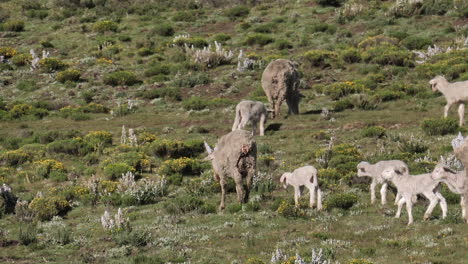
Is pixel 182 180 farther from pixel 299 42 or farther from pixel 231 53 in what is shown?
pixel 299 42

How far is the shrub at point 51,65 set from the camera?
1713 inches

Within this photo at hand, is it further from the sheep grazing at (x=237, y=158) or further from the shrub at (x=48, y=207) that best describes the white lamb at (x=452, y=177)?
the shrub at (x=48, y=207)

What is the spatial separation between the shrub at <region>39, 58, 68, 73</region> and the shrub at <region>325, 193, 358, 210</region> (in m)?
30.3

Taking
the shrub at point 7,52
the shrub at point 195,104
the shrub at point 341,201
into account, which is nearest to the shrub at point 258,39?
the shrub at point 195,104

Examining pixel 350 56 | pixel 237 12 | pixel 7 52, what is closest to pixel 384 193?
pixel 350 56

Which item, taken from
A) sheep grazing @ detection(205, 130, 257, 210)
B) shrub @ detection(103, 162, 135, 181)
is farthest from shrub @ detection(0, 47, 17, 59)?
sheep grazing @ detection(205, 130, 257, 210)

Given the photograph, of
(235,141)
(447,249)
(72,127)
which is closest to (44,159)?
(72,127)

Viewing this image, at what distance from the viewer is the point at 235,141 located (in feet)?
57.6

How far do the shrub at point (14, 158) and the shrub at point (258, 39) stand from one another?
2399cm

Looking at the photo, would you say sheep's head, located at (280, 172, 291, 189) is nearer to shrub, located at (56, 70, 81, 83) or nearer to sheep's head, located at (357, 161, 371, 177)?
sheep's head, located at (357, 161, 371, 177)

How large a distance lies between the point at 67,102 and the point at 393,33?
71.1ft

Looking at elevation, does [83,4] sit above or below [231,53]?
above

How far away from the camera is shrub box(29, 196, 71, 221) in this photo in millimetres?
19125

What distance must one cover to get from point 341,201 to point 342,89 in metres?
17.2
